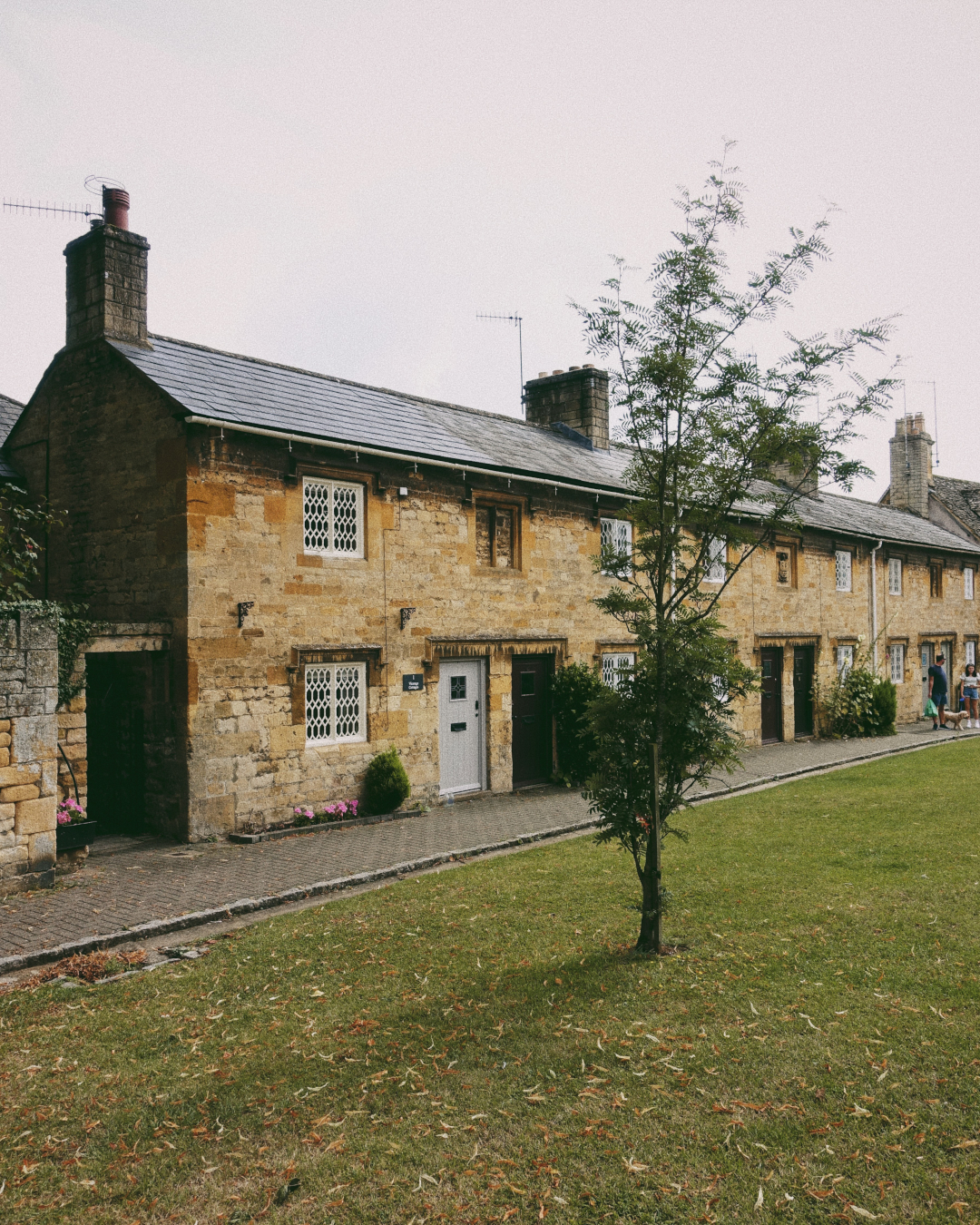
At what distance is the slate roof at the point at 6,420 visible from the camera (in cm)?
1505

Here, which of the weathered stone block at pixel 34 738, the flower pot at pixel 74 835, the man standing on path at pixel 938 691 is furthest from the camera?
the man standing on path at pixel 938 691

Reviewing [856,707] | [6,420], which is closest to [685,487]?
[6,420]

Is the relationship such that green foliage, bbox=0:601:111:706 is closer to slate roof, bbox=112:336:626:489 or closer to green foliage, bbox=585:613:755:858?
slate roof, bbox=112:336:626:489

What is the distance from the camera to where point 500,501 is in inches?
622

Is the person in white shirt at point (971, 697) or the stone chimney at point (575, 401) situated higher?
the stone chimney at point (575, 401)

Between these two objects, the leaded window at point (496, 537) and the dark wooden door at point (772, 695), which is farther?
the dark wooden door at point (772, 695)

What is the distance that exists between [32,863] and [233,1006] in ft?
14.0

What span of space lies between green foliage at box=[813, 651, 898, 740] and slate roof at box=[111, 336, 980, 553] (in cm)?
647

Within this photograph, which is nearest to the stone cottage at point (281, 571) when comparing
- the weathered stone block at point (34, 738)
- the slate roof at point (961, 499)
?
the weathered stone block at point (34, 738)

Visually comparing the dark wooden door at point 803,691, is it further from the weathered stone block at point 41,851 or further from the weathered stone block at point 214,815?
the weathered stone block at point 41,851

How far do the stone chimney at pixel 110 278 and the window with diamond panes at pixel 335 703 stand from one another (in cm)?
559

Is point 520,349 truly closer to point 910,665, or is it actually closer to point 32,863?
point 910,665

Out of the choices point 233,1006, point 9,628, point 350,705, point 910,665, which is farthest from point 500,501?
point 910,665

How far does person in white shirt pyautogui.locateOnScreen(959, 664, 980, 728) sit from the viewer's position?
25.7m
